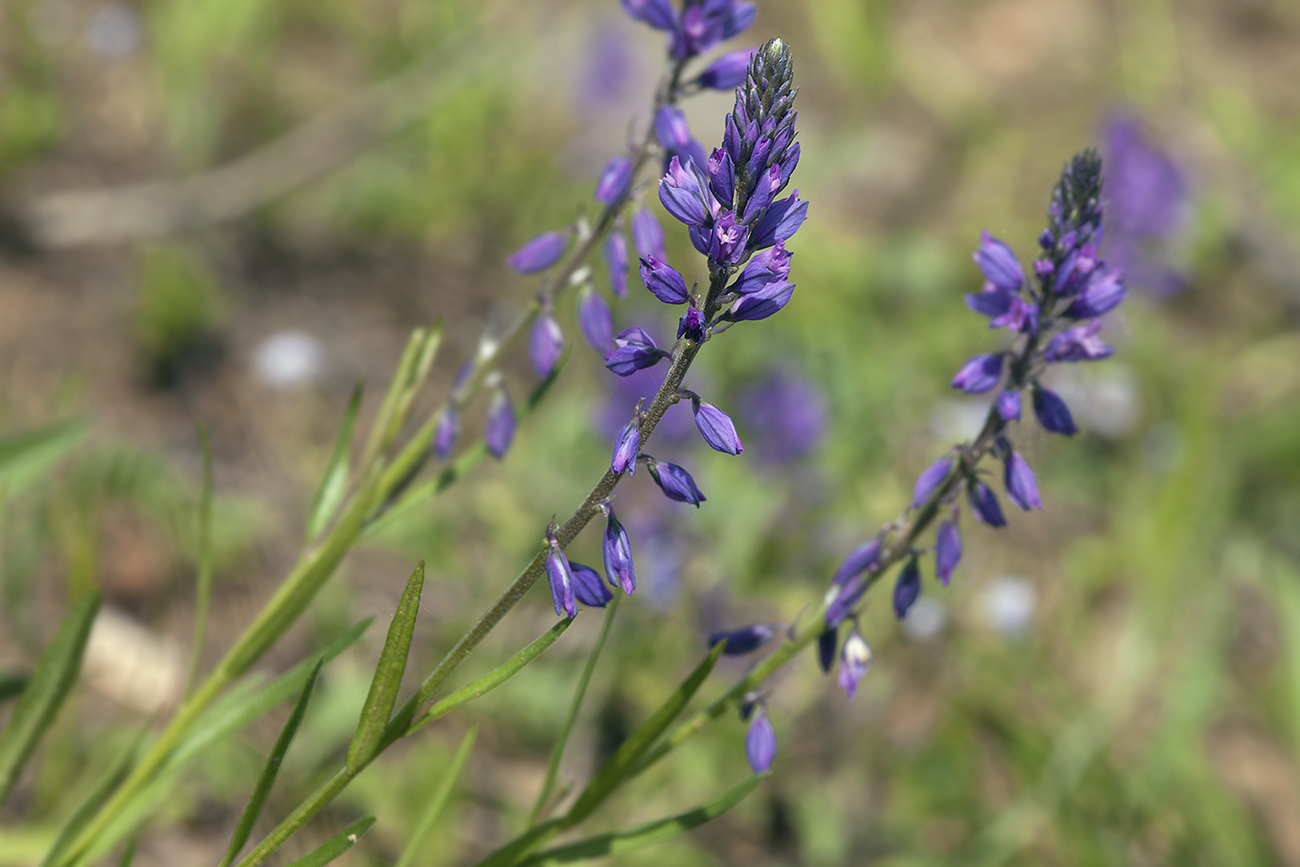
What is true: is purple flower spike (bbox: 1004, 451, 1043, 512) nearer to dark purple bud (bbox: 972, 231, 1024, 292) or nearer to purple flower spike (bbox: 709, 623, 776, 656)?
dark purple bud (bbox: 972, 231, 1024, 292)

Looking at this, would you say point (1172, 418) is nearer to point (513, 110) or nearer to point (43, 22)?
point (513, 110)

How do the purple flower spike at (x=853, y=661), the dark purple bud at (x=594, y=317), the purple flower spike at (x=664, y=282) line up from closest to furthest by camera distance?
the purple flower spike at (x=664, y=282) < the purple flower spike at (x=853, y=661) < the dark purple bud at (x=594, y=317)

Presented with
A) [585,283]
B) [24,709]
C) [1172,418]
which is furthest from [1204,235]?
[24,709]

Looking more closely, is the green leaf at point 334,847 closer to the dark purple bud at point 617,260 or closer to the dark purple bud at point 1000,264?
the dark purple bud at point 617,260

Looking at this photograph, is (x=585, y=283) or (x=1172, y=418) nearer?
(x=585, y=283)

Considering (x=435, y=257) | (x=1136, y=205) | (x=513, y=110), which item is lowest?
(x=1136, y=205)

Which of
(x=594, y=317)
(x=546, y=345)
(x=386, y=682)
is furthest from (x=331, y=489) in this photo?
(x=386, y=682)

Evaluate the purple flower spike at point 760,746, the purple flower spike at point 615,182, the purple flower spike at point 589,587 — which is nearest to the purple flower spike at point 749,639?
the purple flower spike at point 760,746
